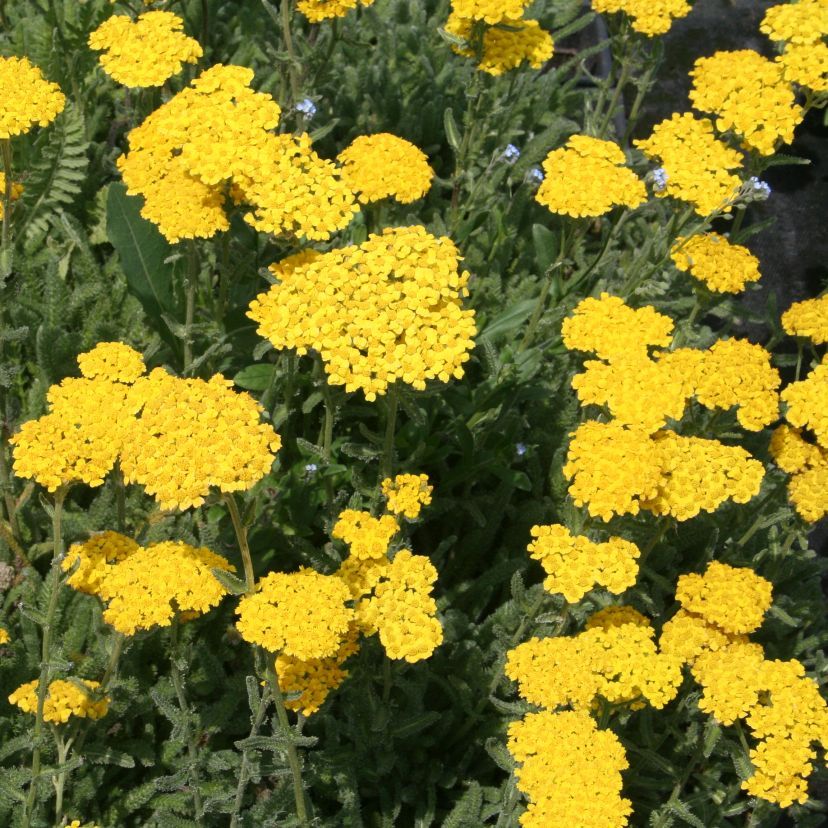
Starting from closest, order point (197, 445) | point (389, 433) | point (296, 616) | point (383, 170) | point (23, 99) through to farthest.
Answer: point (197, 445) < point (296, 616) < point (389, 433) < point (23, 99) < point (383, 170)

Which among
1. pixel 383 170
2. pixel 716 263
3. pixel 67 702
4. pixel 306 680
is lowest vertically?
pixel 67 702

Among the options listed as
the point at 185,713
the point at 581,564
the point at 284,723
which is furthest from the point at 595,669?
the point at 185,713

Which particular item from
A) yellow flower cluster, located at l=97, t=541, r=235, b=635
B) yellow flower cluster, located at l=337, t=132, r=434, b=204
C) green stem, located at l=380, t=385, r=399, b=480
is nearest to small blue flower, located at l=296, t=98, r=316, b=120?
yellow flower cluster, located at l=337, t=132, r=434, b=204

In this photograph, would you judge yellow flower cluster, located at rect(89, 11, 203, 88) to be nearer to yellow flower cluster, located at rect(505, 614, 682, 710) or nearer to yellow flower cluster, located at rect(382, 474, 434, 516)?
yellow flower cluster, located at rect(382, 474, 434, 516)

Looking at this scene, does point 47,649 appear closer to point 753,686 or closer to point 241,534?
point 241,534

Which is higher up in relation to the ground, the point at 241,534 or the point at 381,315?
the point at 381,315

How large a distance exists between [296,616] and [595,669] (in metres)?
0.90

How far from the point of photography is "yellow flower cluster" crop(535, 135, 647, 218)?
3900mm

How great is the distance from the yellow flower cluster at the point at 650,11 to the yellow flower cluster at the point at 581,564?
2419 millimetres

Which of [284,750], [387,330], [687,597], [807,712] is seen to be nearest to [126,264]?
[387,330]

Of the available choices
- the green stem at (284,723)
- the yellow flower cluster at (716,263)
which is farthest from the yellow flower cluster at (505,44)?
the green stem at (284,723)

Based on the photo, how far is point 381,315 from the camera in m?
2.92

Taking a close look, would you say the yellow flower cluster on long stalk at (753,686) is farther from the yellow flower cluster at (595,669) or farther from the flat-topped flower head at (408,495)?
the flat-topped flower head at (408,495)

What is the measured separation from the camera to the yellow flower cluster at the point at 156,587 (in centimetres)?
287
